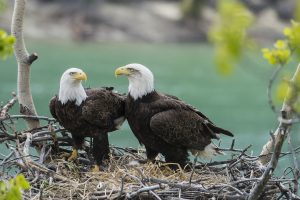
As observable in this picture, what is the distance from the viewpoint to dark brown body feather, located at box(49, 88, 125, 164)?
662cm

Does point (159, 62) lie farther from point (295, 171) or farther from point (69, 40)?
point (295, 171)

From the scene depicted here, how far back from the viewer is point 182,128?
663 centimetres

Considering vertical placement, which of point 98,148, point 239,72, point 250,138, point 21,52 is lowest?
point 98,148

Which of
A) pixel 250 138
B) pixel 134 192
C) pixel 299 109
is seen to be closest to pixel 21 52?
pixel 134 192

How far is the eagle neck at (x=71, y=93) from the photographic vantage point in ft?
21.4

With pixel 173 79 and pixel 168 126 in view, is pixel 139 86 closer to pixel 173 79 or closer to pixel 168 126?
pixel 168 126

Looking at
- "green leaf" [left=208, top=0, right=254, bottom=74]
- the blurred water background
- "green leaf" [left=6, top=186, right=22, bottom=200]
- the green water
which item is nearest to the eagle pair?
"green leaf" [left=6, top=186, right=22, bottom=200]

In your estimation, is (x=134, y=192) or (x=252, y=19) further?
(x=134, y=192)

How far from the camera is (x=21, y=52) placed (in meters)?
7.05

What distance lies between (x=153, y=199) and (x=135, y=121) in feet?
4.19

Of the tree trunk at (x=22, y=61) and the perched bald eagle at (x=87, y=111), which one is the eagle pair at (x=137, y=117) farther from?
the tree trunk at (x=22, y=61)

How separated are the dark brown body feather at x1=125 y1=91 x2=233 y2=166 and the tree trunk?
45.2 inches

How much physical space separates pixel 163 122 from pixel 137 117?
245mm

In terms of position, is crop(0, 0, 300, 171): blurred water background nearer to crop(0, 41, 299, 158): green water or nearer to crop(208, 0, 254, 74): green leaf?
crop(0, 41, 299, 158): green water
